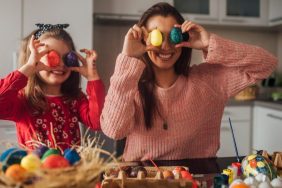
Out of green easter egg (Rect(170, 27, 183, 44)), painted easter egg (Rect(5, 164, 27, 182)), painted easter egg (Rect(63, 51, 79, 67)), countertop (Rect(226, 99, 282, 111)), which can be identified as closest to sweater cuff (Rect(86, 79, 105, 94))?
painted easter egg (Rect(63, 51, 79, 67))

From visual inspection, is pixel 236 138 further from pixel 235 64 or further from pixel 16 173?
pixel 16 173

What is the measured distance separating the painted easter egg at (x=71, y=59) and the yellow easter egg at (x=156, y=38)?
284 millimetres

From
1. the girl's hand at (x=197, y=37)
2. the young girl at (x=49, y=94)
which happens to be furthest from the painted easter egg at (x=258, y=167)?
the young girl at (x=49, y=94)

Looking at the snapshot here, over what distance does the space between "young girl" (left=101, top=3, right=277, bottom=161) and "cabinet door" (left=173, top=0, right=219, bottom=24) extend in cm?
172

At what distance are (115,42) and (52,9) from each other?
28.7 inches

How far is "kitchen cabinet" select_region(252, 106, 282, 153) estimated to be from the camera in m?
2.76

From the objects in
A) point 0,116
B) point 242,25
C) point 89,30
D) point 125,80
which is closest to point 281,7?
point 242,25

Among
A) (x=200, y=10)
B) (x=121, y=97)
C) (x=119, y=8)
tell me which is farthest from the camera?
(x=200, y=10)

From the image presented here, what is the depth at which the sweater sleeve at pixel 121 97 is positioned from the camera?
3.76 feet

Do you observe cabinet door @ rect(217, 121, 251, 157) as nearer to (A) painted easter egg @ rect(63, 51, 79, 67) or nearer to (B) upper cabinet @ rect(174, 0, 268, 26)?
(B) upper cabinet @ rect(174, 0, 268, 26)

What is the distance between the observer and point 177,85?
1.34 metres

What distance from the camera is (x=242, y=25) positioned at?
3.17 metres

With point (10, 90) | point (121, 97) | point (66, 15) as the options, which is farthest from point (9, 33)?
point (121, 97)

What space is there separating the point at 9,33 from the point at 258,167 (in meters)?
2.05
